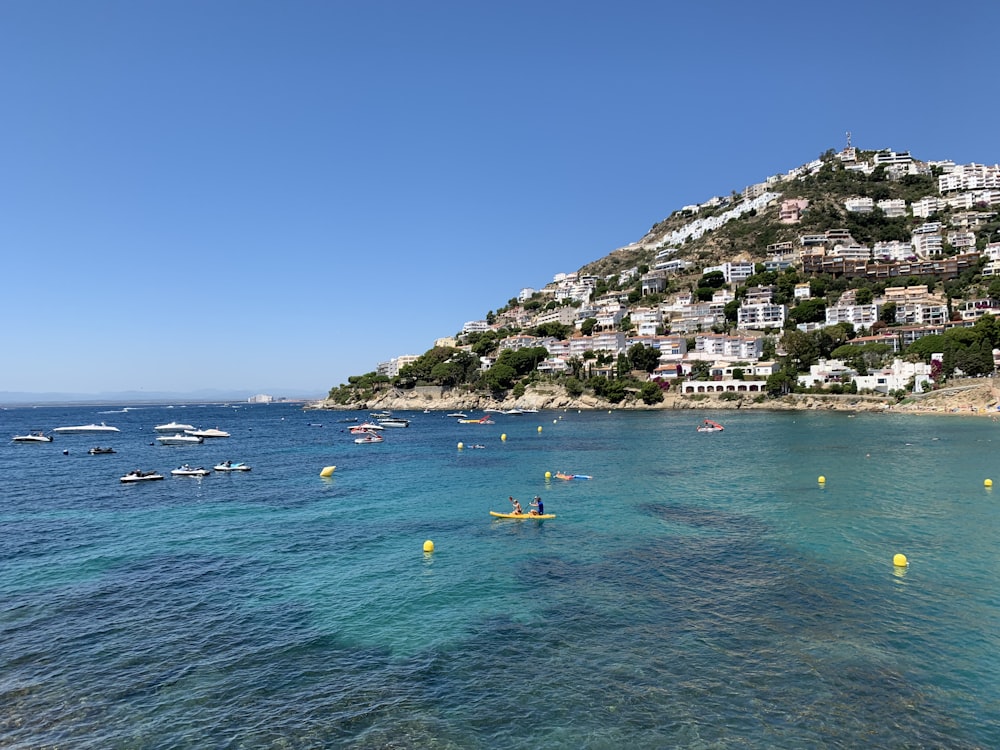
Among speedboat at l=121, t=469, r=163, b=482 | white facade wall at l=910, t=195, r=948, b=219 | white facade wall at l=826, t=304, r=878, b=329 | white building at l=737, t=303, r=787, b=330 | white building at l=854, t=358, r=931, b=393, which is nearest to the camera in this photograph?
speedboat at l=121, t=469, r=163, b=482

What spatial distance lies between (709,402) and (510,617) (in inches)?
4281

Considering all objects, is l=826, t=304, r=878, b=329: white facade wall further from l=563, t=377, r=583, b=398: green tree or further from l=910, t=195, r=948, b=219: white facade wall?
l=910, t=195, r=948, b=219: white facade wall

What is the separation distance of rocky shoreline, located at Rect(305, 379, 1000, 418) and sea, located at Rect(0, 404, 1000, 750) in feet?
212

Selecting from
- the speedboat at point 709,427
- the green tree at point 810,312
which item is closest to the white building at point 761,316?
Answer: the green tree at point 810,312

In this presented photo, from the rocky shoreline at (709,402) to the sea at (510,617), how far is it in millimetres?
64596

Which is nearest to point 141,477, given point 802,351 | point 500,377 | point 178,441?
point 178,441

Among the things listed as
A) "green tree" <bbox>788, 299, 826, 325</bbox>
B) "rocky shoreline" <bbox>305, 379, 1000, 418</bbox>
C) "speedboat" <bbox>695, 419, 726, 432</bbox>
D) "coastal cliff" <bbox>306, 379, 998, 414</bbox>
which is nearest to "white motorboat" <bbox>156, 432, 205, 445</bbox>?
"speedboat" <bbox>695, 419, 726, 432</bbox>

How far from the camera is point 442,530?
92.9 ft

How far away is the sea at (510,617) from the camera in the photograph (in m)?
12.3

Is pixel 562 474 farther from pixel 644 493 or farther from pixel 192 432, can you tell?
pixel 192 432

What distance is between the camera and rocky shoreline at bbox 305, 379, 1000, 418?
9156cm

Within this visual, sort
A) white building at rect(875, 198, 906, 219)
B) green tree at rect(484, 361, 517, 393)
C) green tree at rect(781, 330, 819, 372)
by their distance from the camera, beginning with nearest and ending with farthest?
green tree at rect(781, 330, 819, 372) < green tree at rect(484, 361, 517, 393) < white building at rect(875, 198, 906, 219)

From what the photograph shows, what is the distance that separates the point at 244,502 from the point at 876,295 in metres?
147

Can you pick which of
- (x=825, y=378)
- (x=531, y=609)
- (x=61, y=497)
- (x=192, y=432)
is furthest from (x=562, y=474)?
(x=825, y=378)
